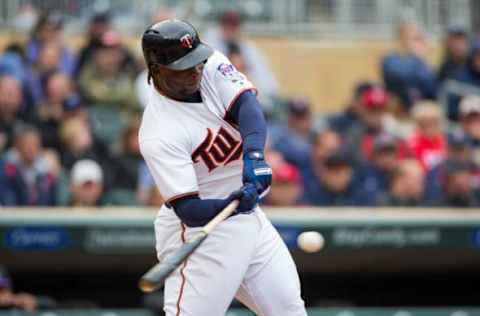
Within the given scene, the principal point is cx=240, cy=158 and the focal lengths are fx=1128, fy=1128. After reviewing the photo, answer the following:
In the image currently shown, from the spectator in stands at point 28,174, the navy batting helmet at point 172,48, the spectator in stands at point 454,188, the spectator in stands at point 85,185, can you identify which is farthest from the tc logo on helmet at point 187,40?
the spectator in stands at point 454,188

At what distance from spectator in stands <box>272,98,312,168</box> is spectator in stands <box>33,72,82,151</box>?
4.80ft

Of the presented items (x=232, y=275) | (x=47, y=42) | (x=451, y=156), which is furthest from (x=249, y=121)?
(x=47, y=42)

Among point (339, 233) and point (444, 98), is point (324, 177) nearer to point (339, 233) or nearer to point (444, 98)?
point (339, 233)

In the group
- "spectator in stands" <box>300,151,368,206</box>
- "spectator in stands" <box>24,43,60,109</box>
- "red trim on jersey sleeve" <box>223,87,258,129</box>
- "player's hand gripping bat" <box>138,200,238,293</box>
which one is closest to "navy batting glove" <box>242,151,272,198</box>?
"player's hand gripping bat" <box>138,200,238,293</box>

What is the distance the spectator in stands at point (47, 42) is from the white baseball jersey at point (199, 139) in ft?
12.7

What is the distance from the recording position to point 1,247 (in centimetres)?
709

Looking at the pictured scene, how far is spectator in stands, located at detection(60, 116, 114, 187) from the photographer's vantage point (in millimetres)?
7605

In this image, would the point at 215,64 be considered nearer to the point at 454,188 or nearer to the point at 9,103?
the point at 9,103

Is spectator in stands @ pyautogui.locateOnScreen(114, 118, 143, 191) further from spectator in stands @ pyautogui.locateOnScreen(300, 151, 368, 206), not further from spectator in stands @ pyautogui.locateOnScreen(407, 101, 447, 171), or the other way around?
spectator in stands @ pyautogui.locateOnScreen(407, 101, 447, 171)

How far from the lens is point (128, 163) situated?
25.3ft

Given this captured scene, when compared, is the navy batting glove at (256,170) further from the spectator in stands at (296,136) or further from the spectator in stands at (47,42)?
the spectator in stands at (47,42)

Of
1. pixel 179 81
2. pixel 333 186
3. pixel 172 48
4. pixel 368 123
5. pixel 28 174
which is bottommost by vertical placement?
pixel 333 186

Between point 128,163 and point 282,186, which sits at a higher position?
point 128,163

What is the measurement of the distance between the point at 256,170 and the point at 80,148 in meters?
3.54
